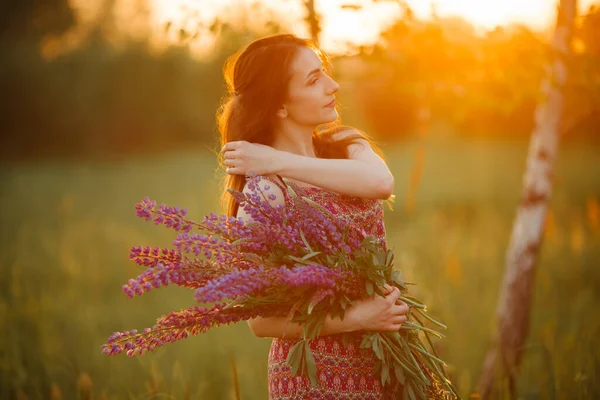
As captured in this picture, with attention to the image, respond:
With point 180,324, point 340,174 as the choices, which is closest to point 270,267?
point 180,324

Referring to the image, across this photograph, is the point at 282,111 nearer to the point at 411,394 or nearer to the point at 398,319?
the point at 398,319

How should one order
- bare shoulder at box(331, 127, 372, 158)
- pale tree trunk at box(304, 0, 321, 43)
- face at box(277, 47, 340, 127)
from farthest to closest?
pale tree trunk at box(304, 0, 321, 43), bare shoulder at box(331, 127, 372, 158), face at box(277, 47, 340, 127)

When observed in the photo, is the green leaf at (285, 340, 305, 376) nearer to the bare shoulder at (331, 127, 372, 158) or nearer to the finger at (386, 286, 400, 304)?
the finger at (386, 286, 400, 304)

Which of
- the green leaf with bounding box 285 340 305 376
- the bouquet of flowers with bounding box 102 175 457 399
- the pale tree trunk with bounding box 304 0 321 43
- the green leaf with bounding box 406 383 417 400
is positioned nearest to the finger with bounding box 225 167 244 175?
the bouquet of flowers with bounding box 102 175 457 399

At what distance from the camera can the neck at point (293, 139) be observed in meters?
2.32

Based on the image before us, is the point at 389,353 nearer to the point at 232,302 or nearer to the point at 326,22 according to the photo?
the point at 232,302

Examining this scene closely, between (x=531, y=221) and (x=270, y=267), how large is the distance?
8.13 ft

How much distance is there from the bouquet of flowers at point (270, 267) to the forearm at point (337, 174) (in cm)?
13

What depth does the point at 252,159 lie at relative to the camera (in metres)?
2.13

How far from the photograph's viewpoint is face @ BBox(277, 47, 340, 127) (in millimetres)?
2223

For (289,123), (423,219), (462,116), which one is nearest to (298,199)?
(289,123)

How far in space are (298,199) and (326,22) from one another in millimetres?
1666

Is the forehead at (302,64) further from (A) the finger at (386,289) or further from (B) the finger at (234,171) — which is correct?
(A) the finger at (386,289)

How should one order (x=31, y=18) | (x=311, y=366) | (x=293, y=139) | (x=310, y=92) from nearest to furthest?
(x=311, y=366) < (x=310, y=92) < (x=293, y=139) < (x=31, y=18)
